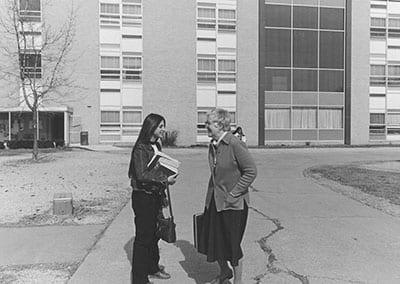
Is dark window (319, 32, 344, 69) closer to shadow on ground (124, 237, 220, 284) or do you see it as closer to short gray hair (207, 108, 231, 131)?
shadow on ground (124, 237, 220, 284)

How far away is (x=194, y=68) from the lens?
35719mm

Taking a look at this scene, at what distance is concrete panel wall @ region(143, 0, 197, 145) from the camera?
34969 mm

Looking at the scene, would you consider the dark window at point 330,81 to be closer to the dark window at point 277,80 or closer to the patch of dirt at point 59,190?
the dark window at point 277,80

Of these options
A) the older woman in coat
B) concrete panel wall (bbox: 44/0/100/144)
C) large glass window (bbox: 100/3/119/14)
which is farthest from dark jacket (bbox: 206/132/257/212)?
large glass window (bbox: 100/3/119/14)

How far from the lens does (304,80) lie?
37.4 metres

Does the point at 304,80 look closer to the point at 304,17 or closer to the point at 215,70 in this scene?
the point at 304,17

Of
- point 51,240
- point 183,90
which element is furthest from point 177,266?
point 183,90

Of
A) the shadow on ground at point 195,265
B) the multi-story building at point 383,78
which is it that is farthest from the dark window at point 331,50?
the shadow on ground at point 195,265

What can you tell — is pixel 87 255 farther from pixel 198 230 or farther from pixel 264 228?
pixel 264 228

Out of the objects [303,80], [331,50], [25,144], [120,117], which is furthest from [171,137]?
[331,50]

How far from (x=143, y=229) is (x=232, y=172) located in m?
1.09

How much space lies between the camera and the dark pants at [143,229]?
13.9 ft

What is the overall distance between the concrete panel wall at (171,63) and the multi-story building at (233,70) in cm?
8

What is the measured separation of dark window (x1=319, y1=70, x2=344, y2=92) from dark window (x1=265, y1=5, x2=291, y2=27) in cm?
545
